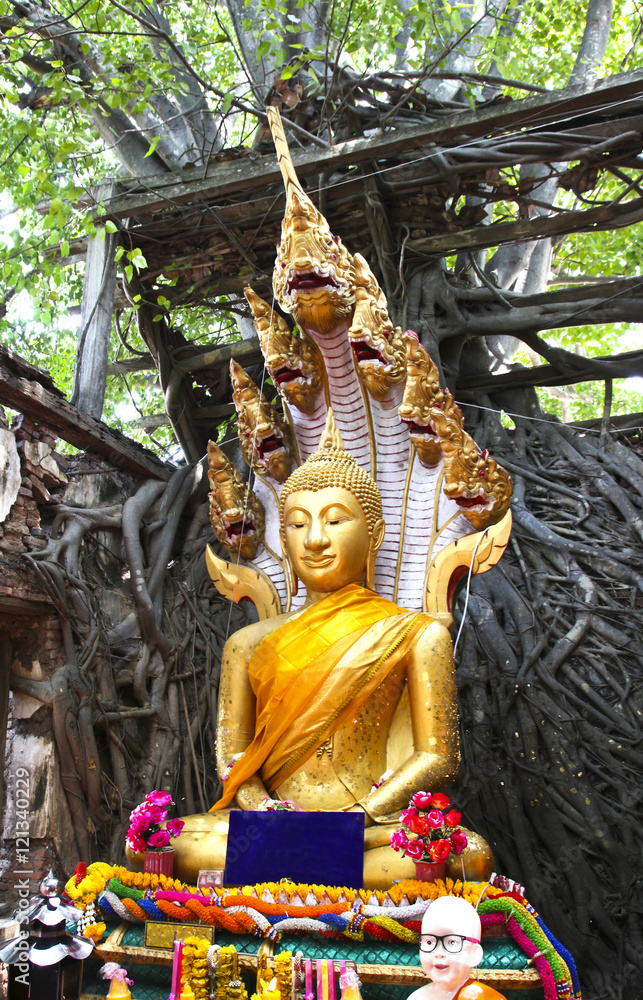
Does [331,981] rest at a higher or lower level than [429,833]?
lower

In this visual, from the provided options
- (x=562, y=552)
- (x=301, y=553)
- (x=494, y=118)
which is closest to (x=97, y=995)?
(x=301, y=553)

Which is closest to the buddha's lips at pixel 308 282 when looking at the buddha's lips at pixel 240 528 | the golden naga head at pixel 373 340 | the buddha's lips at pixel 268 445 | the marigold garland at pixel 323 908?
the golden naga head at pixel 373 340

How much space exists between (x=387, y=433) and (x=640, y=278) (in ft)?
7.84

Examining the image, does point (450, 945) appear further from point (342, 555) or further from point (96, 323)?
point (96, 323)

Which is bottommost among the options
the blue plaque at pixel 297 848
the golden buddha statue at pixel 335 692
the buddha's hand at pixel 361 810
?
the blue plaque at pixel 297 848

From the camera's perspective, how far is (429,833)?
2410 millimetres

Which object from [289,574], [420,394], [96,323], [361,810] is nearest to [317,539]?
[289,574]

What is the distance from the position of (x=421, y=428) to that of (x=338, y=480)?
475 millimetres

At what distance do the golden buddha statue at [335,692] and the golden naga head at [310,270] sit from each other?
0.69 metres

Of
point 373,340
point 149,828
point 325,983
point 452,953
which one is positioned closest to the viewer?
point 452,953

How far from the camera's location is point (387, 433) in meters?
Result: 3.92

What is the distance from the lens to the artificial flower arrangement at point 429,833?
2.40 m

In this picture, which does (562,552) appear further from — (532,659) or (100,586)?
(100,586)

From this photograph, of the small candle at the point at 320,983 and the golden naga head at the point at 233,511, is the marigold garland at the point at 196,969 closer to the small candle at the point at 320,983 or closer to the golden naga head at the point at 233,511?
the small candle at the point at 320,983
